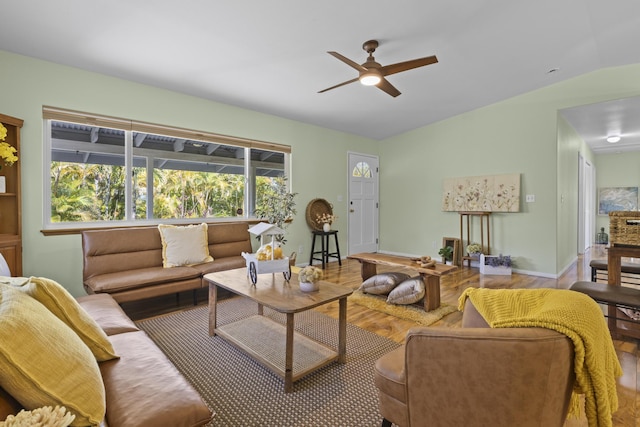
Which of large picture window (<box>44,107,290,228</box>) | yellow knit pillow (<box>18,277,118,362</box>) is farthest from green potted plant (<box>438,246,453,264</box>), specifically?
yellow knit pillow (<box>18,277,118,362</box>)

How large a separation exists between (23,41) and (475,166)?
227 inches

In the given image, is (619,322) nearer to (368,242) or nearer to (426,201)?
(426,201)

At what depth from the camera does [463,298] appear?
4.83 ft

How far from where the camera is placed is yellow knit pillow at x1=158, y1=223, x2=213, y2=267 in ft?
11.1

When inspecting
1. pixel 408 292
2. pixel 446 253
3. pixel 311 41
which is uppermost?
pixel 311 41

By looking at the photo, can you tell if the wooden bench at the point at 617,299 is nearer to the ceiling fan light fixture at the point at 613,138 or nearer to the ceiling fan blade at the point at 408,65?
the ceiling fan blade at the point at 408,65

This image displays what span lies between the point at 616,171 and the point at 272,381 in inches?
389

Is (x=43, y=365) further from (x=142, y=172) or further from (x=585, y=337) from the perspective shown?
(x=142, y=172)

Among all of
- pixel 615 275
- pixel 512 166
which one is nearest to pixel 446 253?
pixel 512 166

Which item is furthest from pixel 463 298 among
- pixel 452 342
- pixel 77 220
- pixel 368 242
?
pixel 368 242

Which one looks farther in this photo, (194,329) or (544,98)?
(544,98)

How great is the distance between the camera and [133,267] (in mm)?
3229

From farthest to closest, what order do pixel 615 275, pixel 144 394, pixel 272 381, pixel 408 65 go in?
pixel 408 65, pixel 615 275, pixel 272 381, pixel 144 394

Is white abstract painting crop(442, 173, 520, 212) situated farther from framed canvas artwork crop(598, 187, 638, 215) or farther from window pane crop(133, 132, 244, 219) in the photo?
framed canvas artwork crop(598, 187, 638, 215)
